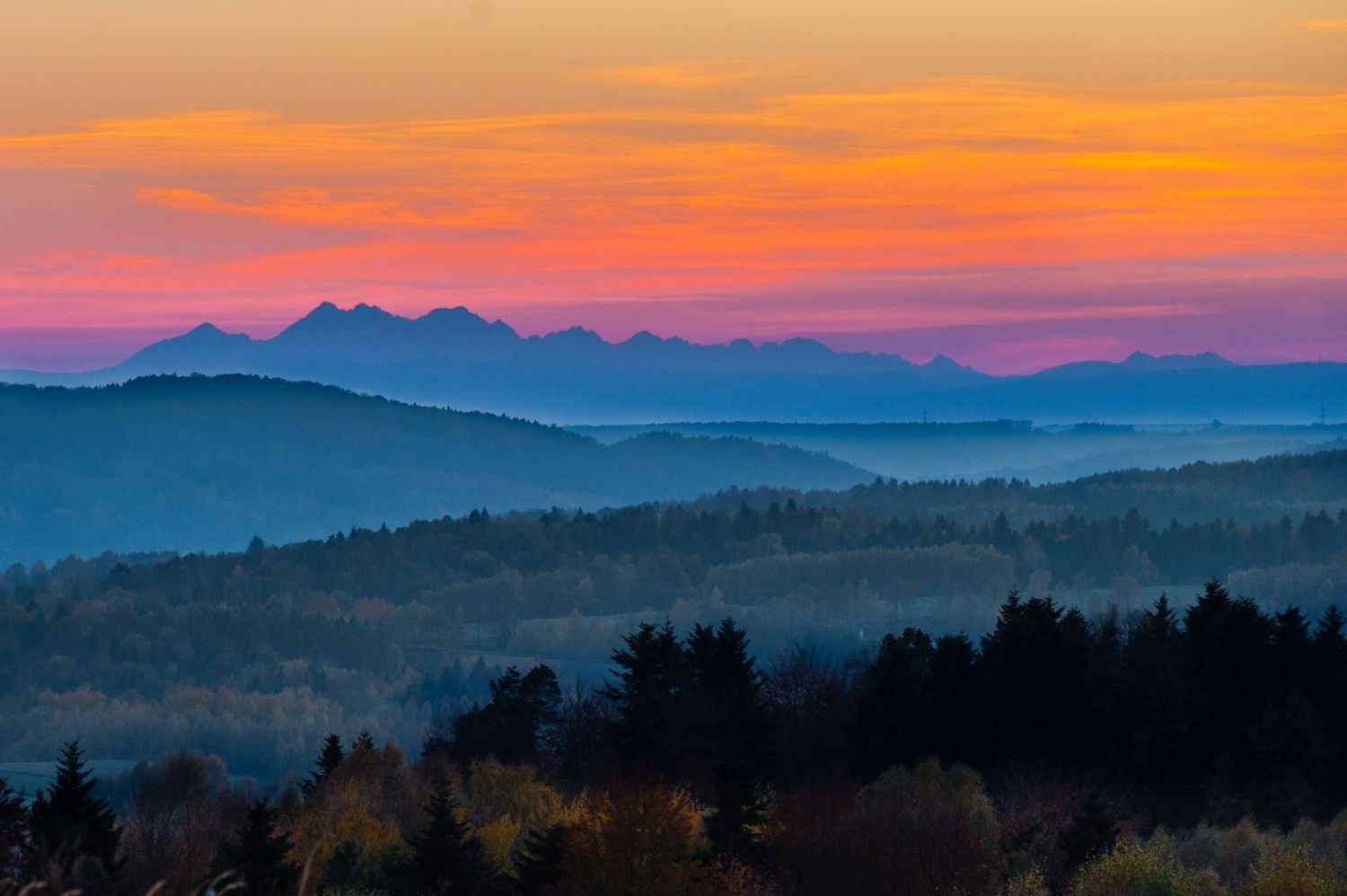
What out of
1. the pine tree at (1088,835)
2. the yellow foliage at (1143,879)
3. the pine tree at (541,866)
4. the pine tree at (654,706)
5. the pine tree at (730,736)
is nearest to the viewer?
the yellow foliage at (1143,879)

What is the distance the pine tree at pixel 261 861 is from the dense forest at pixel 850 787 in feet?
0.43

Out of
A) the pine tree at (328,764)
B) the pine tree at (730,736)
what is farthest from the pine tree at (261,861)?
the pine tree at (328,764)

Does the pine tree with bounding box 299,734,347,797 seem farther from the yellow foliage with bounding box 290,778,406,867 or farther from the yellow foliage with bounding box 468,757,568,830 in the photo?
the yellow foliage with bounding box 290,778,406,867

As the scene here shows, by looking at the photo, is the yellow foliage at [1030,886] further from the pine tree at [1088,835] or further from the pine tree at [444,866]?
the pine tree at [444,866]

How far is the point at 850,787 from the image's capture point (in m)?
73.7

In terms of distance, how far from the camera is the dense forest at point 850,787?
52344mm

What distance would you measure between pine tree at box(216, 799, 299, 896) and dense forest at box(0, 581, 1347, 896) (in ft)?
0.43

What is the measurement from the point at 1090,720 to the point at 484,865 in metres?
32.9

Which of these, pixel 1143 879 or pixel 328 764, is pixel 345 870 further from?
pixel 328 764

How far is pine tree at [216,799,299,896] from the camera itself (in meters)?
51.6


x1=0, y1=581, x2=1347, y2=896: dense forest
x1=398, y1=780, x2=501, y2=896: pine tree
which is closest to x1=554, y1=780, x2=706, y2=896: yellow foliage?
x1=0, y1=581, x2=1347, y2=896: dense forest

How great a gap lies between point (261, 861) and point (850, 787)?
26.9 m

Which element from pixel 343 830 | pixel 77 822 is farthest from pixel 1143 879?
pixel 77 822

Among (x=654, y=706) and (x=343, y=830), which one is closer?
(x=343, y=830)
